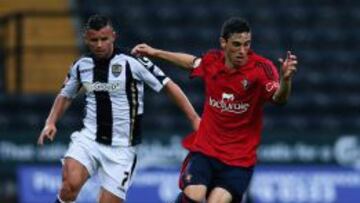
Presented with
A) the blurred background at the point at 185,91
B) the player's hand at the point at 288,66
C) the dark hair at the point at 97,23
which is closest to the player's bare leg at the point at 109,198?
the dark hair at the point at 97,23

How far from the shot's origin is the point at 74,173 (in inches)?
370

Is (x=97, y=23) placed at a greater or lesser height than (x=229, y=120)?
greater

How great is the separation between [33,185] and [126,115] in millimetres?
4489

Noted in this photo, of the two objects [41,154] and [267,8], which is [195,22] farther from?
[41,154]

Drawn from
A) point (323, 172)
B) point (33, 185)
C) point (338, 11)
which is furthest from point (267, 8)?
point (33, 185)

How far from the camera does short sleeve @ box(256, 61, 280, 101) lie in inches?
346

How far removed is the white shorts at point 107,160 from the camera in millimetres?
9555

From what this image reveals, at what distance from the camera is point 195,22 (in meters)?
17.2

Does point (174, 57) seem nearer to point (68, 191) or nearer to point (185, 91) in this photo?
point (68, 191)

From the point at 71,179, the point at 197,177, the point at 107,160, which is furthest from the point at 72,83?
the point at 197,177

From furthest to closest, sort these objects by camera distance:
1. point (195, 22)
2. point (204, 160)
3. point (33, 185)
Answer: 1. point (195, 22)
2. point (33, 185)
3. point (204, 160)

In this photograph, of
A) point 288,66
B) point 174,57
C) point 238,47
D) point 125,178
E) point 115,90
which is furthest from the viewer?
point 125,178

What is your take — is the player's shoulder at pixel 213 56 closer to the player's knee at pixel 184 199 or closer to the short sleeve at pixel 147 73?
the short sleeve at pixel 147 73

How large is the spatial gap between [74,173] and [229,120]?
4.14ft
